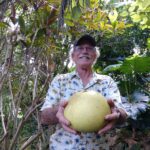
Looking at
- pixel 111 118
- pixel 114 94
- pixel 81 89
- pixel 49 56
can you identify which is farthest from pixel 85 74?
pixel 49 56

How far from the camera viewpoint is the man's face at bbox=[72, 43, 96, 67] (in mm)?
2182

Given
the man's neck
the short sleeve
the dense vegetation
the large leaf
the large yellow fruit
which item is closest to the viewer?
the large yellow fruit

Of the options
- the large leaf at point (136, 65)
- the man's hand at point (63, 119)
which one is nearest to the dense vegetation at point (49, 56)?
the large leaf at point (136, 65)

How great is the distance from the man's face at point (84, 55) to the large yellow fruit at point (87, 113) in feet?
1.40

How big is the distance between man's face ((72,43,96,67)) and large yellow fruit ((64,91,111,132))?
43 cm

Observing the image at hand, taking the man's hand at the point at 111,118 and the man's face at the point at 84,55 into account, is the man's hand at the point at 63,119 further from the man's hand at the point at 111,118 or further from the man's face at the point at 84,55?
the man's face at the point at 84,55

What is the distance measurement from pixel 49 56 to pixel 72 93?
1110 mm

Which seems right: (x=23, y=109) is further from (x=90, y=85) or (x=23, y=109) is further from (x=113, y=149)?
(x=90, y=85)

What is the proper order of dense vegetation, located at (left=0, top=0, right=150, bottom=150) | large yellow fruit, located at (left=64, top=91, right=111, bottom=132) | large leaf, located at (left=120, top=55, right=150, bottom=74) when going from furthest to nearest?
large leaf, located at (left=120, top=55, right=150, bottom=74) < dense vegetation, located at (left=0, top=0, right=150, bottom=150) < large yellow fruit, located at (left=64, top=91, right=111, bottom=132)

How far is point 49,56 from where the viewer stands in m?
3.25

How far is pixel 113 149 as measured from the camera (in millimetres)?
3963

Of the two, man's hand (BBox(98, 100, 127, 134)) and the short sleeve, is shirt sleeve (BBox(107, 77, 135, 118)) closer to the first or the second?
the short sleeve

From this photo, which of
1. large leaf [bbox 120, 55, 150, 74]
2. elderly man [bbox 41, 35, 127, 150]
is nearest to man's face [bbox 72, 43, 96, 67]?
elderly man [bbox 41, 35, 127, 150]

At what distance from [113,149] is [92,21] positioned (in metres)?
1.47
